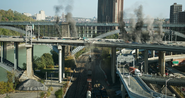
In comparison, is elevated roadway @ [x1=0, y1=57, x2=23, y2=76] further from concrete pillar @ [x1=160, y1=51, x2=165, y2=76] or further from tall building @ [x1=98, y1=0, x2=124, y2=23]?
tall building @ [x1=98, y1=0, x2=124, y2=23]

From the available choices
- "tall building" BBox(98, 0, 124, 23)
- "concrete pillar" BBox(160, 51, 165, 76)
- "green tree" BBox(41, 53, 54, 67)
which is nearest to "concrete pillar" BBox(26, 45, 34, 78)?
"green tree" BBox(41, 53, 54, 67)

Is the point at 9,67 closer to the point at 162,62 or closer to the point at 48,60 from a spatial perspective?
the point at 48,60

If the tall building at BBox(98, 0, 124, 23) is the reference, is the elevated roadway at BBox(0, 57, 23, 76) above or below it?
below

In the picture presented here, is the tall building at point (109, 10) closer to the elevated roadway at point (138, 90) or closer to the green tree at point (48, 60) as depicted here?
the green tree at point (48, 60)

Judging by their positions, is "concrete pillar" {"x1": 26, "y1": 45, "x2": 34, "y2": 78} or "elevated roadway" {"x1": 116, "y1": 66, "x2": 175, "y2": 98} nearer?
"elevated roadway" {"x1": 116, "y1": 66, "x2": 175, "y2": 98}

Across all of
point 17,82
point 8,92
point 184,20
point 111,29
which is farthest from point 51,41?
Answer: point 184,20

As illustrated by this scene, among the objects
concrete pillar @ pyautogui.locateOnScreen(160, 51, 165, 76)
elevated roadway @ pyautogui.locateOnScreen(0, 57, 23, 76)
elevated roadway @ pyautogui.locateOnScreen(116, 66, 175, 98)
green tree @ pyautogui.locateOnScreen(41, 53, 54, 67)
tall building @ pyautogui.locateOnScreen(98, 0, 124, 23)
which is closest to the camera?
elevated roadway @ pyautogui.locateOnScreen(116, 66, 175, 98)

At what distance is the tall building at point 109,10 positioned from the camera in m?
87.6

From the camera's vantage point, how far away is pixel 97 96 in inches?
970

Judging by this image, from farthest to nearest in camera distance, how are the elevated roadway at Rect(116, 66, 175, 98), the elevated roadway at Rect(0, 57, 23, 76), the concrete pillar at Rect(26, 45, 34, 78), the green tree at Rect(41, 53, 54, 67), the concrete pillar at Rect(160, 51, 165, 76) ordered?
the green tree at Rect(41, 53, 54, 67) < the concrete pillar at Rect(160, 51, 165, 76) < the elevated roadway at Rect(0, 57, 23, 76) < the concrete pillar at Rect(26, 45, 34, 78) < the elevated roadway at Rect(116, 66, 175, 98)

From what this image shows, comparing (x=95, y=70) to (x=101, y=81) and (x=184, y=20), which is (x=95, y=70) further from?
(x=184, y=20)

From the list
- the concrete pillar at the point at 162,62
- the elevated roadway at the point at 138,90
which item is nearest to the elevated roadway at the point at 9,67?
the elevated roadway at the point at 138,90

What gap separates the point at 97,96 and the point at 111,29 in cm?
4616

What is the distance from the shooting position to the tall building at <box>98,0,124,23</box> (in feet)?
287
